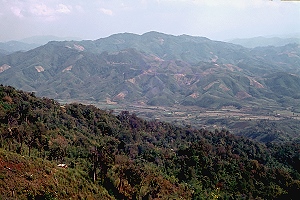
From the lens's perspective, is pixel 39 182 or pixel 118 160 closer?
pixel 39 182

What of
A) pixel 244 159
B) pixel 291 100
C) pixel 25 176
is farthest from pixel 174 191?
pixel 291 100

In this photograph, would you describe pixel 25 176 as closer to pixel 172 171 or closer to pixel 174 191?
pixel 174 191

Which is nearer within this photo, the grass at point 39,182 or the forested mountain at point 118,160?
the grass at point 39,182

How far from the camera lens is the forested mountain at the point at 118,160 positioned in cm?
2564

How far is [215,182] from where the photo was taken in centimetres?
4728

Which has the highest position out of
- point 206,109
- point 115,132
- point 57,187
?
point 57,187

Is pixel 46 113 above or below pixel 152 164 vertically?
above

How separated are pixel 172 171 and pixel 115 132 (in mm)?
22349

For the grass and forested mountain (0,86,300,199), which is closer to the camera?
the grass

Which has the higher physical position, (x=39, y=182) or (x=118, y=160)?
(x=39, y=182)

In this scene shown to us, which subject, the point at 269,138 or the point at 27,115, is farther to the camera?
the point at 269,138

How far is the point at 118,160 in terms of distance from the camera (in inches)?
1649

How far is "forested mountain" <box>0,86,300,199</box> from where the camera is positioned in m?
25.6

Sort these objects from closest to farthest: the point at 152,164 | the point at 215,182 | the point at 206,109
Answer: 1. the point at 215,182
2. the point at 152,164
3. the point at 206,109
